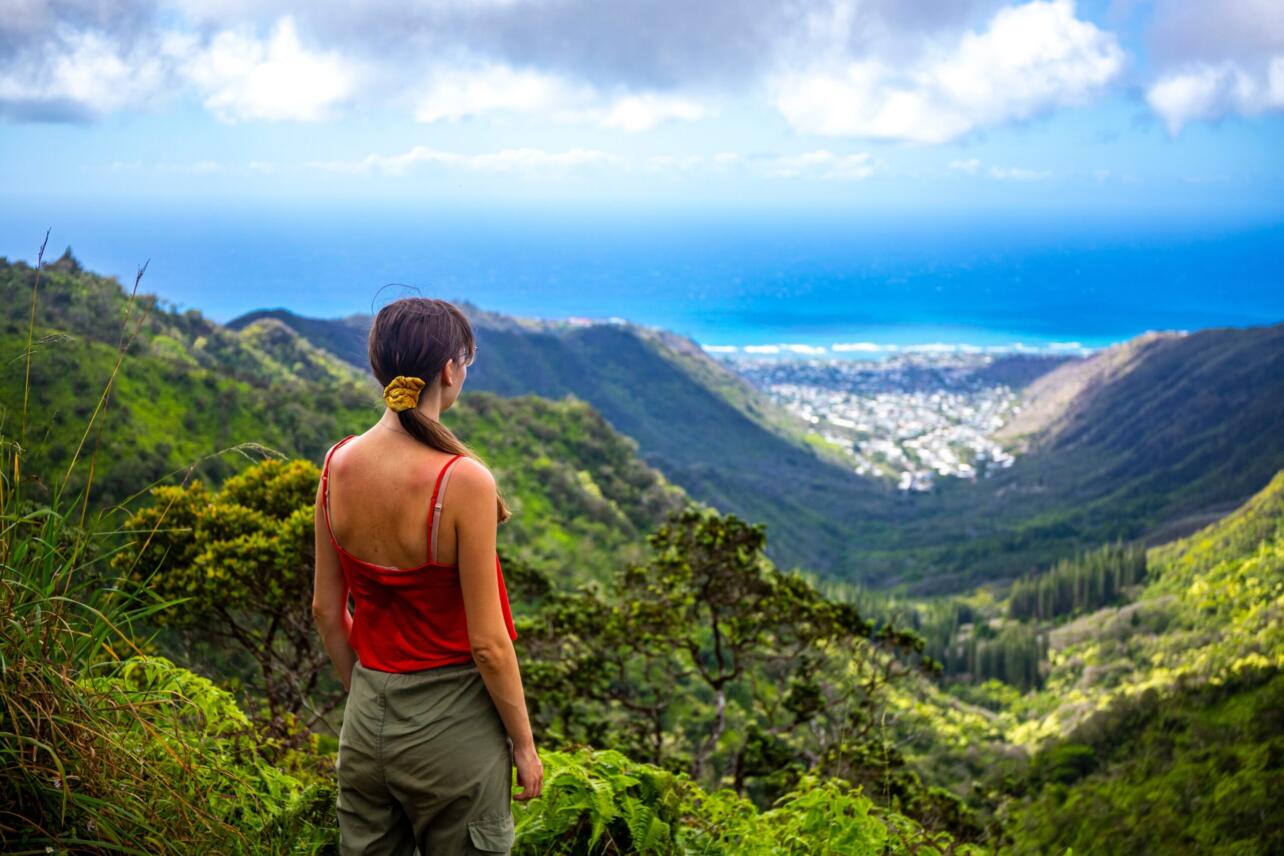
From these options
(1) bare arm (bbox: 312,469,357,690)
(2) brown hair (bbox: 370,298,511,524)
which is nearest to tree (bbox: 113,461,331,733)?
(1) bare arm (bbox: 312,469,357,690)

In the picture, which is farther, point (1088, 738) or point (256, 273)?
point (256, 273)

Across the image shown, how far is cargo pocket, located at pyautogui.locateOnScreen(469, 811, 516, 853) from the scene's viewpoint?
7.35ft

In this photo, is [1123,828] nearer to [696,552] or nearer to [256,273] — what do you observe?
[696,552]

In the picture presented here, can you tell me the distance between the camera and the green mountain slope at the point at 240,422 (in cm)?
1534

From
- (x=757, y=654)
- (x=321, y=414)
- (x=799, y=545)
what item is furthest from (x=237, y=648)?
(x=799, y=545)

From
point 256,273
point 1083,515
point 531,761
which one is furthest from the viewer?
point 1083,515

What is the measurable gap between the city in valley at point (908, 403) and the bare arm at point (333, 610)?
11784 cm

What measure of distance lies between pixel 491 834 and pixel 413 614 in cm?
60

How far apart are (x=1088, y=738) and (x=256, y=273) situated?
82107mm

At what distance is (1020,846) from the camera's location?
17.5 ft

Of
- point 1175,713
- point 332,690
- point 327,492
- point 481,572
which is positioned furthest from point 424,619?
point 1175,713

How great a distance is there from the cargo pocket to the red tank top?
1.35 ft

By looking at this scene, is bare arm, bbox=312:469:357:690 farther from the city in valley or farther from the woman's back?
the city in valley

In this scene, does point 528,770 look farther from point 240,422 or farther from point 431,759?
point 240,422
